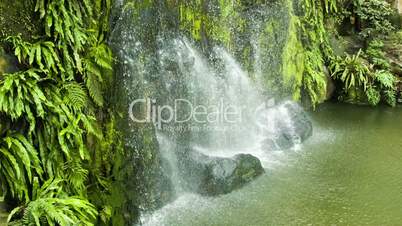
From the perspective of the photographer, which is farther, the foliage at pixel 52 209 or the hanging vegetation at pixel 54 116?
the hanging vegetation at pixel 54 116

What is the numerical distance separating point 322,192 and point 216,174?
200 centimetres

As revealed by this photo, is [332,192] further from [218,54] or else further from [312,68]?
[312,68]

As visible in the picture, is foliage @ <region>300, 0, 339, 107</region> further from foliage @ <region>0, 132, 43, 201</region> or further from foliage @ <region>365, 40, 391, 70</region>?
foliage @ <region>0, 132, 43, 201</region>

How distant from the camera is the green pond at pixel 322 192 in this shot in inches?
277

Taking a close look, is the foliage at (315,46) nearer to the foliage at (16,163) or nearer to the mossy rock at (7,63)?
the mossy rock at (7,63)

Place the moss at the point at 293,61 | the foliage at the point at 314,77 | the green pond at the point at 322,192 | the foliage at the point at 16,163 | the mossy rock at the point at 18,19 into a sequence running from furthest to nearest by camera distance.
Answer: the foliage at the point at 314,77
the moss at the point at 293,61
the green pond at the point at 322,192
the mossy rock at the point at 18,19
the foliage at the point at 16,163

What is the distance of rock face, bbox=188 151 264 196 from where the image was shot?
7754 millimetres

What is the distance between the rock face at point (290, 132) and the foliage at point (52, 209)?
5.13m

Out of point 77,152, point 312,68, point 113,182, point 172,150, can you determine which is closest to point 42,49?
point 77,152

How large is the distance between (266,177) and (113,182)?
311 centimetres

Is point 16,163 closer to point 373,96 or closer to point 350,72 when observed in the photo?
point 350,72

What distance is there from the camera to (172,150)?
7.89 metres

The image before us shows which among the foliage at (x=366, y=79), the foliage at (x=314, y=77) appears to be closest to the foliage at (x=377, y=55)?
the foliage at (x=366, y=79)

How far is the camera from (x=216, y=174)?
7805mm
